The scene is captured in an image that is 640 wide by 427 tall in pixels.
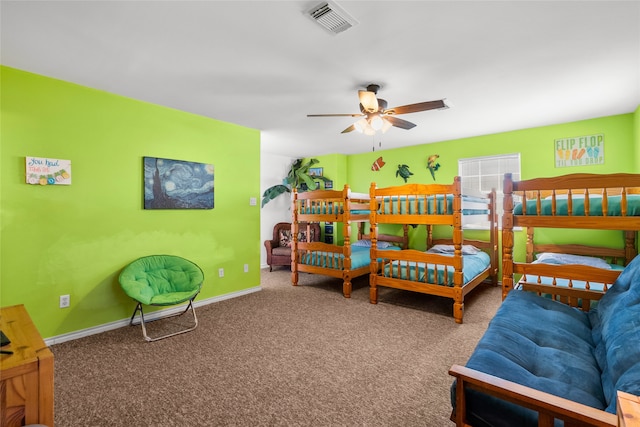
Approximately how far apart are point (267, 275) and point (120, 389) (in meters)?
3.50

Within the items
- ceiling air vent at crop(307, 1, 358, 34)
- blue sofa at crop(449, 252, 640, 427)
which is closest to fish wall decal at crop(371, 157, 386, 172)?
ceiling air vent at crop(307, 1, 358, 34)

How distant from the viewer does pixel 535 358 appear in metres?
1.54

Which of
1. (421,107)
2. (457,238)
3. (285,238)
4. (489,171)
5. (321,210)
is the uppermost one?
(421,107)

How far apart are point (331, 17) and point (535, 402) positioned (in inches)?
86.9

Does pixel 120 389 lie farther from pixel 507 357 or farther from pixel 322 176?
pixel 322 176

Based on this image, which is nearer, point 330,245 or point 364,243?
point 330,245

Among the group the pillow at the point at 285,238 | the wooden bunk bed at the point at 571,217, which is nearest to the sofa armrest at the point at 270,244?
the pillow at the point at 285,238

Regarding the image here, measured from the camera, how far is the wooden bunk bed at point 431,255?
10.8 feet

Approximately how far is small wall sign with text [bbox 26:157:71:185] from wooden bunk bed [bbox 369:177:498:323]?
130 inches

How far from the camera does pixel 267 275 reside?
18.2 ft

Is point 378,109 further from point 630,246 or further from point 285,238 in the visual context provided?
point 285,238

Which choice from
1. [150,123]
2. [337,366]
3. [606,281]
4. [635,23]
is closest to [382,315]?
[337,366]

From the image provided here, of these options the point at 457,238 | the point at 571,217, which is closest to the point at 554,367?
the point at 571,217

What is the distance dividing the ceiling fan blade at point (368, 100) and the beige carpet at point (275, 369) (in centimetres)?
219
